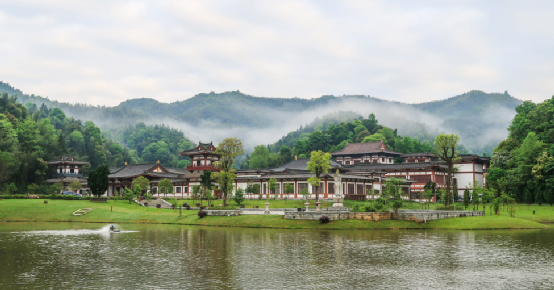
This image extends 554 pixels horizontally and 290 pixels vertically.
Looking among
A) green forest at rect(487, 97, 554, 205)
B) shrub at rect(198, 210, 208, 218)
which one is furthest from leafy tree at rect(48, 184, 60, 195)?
green forest at rect(487, 97, 554, 205)

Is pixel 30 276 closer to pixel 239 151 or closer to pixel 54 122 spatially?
pixel 239 151

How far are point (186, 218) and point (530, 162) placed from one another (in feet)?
191

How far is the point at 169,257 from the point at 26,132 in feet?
330

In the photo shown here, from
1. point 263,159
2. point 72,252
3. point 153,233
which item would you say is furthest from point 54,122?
point 72,252

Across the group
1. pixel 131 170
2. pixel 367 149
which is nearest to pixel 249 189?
pixel 131 170

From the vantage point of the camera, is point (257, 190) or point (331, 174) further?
Answer: point (257, 190)

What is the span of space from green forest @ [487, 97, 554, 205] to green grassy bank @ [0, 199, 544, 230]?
594cm

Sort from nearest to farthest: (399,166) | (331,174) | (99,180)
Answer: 1. (99,180)
2. (331,174)
3. (399,166)

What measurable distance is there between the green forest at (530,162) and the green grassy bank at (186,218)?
594 centimetres

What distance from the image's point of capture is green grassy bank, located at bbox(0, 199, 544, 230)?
53250 millimetres

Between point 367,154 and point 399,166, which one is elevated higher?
point 367,154

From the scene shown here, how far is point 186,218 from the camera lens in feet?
202

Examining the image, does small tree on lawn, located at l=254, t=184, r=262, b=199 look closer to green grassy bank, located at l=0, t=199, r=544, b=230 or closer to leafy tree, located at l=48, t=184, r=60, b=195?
green grassy bank, located at l=0, t=199, r=544, b=230

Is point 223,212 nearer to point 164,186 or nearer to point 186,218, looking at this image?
point 186,218
